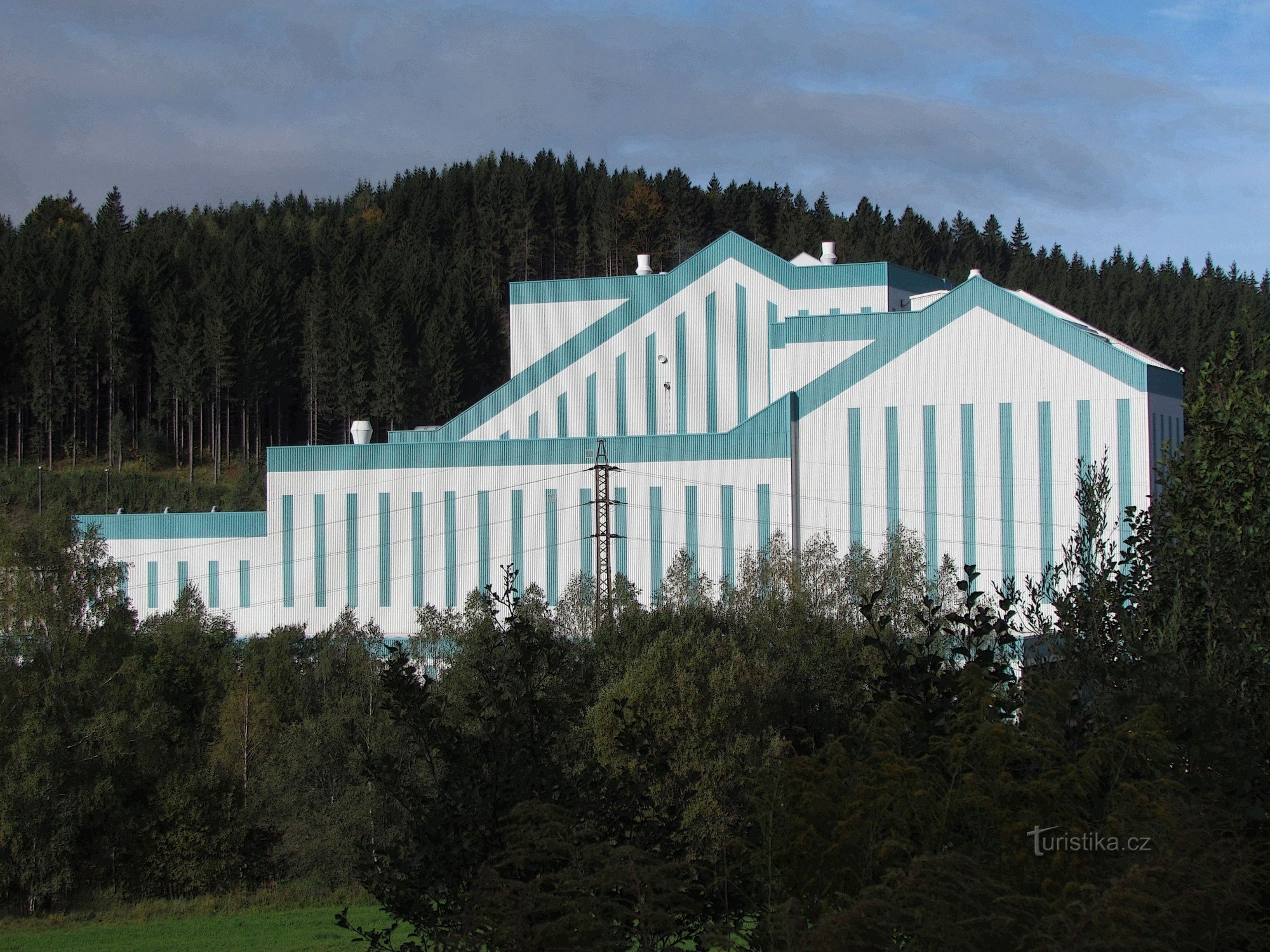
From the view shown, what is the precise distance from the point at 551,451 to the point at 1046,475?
49.2 feet

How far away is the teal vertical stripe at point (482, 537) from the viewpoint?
42344 millimetres

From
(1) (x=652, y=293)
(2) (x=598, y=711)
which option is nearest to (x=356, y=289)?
(1) (x=652, y=293)

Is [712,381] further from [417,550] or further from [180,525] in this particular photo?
[180,525]

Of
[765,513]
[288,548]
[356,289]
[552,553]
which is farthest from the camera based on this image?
[356,289]

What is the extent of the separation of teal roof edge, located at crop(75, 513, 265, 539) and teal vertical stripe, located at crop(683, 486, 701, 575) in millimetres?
14968

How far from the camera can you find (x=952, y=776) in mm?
7137

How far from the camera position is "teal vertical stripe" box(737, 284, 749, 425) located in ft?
163

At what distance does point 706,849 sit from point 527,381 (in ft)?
92.8

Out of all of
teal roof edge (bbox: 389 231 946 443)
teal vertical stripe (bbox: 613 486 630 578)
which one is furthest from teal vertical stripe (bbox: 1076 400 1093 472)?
teal roof edge (bbox: 389 231 946 443)

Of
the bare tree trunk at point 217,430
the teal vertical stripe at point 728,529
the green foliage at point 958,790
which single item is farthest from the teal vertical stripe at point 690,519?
the bare tree trunk at point 217,430

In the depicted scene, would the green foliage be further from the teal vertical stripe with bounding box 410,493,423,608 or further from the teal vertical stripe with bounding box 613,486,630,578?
the teal vertical stripe with bounding box 410,493,423,608

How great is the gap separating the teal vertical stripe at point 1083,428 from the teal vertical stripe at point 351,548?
74.7ft

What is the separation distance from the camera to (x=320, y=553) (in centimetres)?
4431

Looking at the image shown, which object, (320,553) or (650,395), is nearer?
(320,553)
